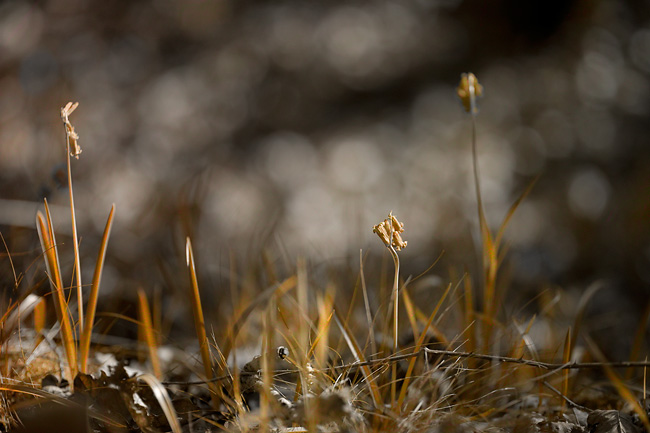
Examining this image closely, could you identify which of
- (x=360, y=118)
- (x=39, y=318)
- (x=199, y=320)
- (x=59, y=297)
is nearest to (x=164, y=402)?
(x=199, y=320)

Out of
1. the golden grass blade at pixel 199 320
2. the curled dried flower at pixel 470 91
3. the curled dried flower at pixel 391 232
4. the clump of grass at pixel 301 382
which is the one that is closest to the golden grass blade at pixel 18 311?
the clump of grass at pixel 301 382

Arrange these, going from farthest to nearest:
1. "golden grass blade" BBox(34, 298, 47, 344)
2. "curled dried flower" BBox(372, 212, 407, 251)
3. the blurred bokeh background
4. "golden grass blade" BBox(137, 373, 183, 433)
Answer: the blurred bokeh background, "golden grass blade" BBox(34, 298, 47, 344), "curled dried flower" BBox(372, 212, 407, 251), "golden grass blade" BBox(137, 373, 183, 433)

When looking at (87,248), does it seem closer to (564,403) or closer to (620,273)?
(564,403)

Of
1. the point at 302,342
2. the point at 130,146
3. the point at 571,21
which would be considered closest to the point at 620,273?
the point at 571,21

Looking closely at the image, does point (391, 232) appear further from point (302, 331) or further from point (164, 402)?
point (164, 402)

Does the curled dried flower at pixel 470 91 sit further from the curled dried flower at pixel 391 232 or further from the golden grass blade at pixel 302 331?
the golden grass blade at pixel 302 331

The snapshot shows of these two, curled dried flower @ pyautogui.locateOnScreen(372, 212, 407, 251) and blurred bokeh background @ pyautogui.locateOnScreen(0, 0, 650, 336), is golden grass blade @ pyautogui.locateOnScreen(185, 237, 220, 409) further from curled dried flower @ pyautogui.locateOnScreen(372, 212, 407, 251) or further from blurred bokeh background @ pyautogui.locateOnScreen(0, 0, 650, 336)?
blurred bokeh background @ pyautogui.locateOnScreen(0, 0, 650, 336)

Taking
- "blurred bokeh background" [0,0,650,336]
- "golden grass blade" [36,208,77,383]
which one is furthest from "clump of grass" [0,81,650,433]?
"blurred bokeh background" [0,0,650,336]

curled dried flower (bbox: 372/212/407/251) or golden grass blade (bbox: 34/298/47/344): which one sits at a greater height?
curled dried flower (bbox: 372/212/407/251)

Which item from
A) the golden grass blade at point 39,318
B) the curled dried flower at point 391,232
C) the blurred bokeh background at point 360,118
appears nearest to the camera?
the curled dried flower at point 391,232
